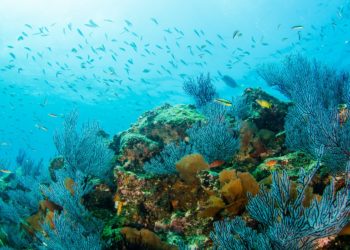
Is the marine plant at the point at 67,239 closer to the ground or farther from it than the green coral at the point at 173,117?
closer to the ground

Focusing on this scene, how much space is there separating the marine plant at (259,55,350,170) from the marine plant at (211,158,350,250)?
0.85 metres

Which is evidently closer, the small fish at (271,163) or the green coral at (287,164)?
the green coral at (287,164)

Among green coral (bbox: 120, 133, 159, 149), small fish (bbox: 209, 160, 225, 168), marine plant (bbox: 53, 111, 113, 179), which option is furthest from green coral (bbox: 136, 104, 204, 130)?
small fish (bbox: 209, 160, 225, 168)

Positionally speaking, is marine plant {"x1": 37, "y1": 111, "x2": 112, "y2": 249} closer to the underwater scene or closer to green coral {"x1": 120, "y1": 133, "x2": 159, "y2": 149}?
the underwater scene

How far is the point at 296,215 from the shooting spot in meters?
2.80

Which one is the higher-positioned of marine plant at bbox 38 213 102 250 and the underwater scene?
the underwater scene

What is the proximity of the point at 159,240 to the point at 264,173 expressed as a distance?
215 cm

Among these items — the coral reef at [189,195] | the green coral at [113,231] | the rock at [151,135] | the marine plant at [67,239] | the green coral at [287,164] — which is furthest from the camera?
the rock at [151,135]

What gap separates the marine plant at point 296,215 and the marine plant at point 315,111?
0.85m

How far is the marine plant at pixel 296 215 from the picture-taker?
276cm

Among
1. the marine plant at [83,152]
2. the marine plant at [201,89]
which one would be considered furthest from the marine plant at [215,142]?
the marine plant at [201,89]

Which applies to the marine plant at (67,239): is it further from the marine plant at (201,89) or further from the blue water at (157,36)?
the blue water at (157,36)

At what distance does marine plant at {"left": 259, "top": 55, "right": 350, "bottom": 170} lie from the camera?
166 inches

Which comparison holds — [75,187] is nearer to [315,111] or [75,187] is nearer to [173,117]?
[173,117]
